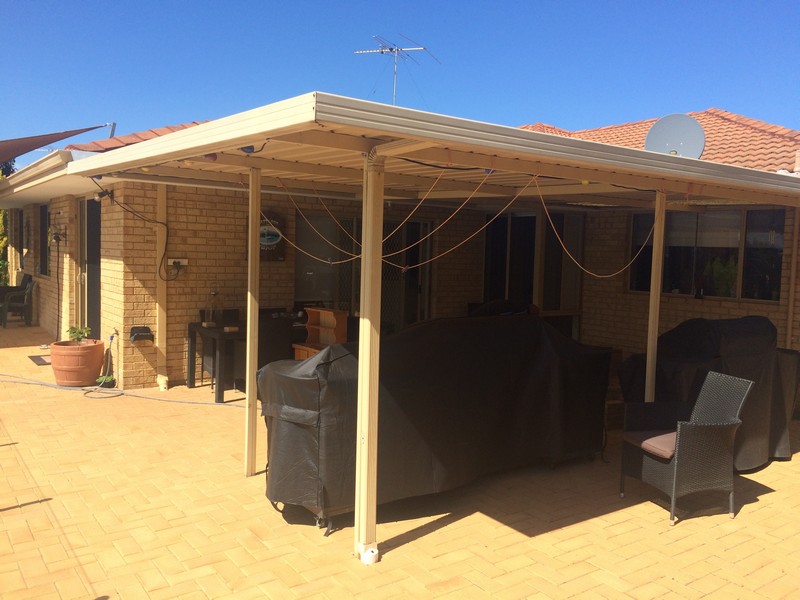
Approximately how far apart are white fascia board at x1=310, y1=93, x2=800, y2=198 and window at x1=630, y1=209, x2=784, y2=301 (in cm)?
396

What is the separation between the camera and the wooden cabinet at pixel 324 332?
6.66 m

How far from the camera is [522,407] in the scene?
538 centimetres

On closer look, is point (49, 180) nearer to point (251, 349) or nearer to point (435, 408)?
point (251, 349)

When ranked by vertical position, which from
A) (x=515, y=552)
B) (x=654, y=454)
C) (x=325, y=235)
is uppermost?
(x=325, y=235)

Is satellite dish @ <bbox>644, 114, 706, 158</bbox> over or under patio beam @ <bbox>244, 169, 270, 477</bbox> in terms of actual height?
over

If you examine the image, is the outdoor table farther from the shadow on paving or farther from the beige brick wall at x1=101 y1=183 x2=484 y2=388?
the shadow on paving

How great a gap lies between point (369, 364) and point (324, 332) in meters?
2.92

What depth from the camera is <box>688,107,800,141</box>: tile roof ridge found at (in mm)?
10617

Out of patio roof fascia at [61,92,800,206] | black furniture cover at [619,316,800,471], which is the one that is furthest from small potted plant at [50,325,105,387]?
black furniture cover at [619,316,800,471]

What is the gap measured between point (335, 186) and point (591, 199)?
310 centimetres

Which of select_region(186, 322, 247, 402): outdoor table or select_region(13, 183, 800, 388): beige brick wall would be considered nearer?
select_region(186, 322, 247, 402): outdoor table

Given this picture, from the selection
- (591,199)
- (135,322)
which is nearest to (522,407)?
(591,199)

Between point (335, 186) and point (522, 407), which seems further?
point (335, 186)

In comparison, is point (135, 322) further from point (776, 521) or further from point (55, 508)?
point (776, 521)
